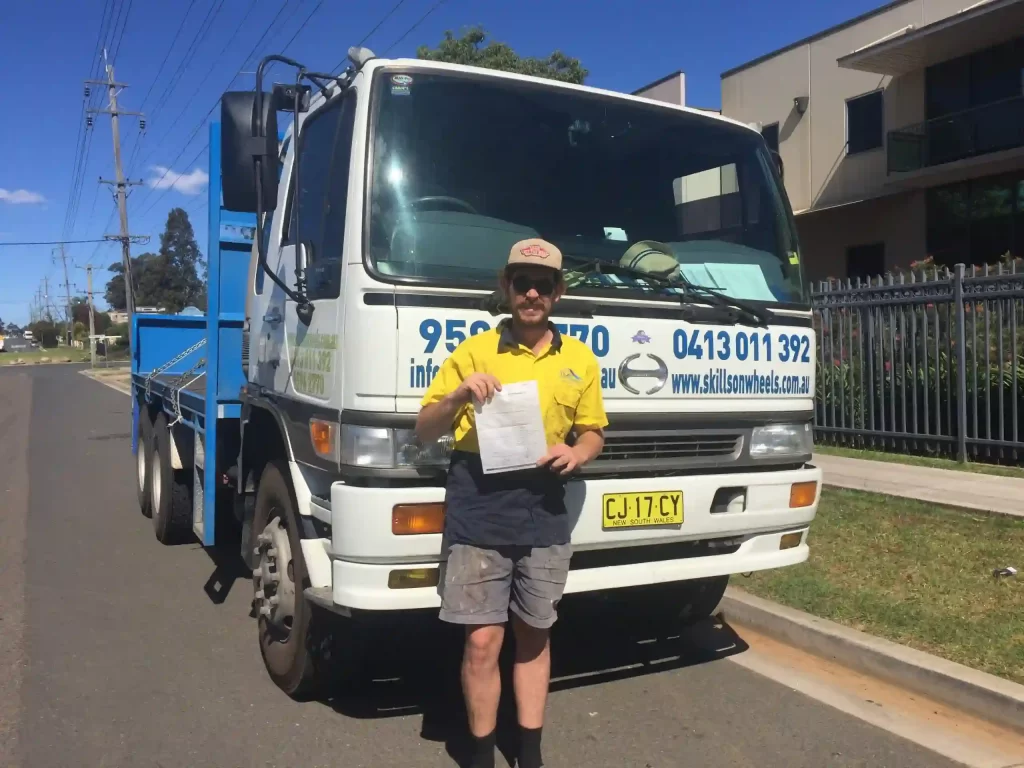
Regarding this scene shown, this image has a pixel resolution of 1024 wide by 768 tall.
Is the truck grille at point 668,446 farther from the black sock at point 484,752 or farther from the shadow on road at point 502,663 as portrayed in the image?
the shadow on road at point 502,663

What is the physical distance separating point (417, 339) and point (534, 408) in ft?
1.86

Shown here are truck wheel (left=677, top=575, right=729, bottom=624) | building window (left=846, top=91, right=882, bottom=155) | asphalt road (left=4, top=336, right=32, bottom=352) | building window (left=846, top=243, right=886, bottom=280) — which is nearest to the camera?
truck wheel (left=677, top=575, right=729, bottom=624)

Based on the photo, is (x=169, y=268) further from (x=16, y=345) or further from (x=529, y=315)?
(x=529, y=315)

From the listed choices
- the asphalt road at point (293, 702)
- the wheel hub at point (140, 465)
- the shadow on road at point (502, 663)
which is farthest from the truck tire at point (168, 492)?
the shadow on road at point (502, 663)

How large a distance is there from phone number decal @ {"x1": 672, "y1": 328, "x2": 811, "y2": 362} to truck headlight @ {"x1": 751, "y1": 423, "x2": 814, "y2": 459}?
0.30 metres

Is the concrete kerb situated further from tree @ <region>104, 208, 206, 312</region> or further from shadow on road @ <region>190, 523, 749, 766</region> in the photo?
tree @ <region>104, 208, 206, 312</region>

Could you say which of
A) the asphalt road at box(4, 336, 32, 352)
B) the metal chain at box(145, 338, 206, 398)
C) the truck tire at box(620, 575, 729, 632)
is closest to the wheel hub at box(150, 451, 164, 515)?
the metal chain at box(145, 338, 206, 398)

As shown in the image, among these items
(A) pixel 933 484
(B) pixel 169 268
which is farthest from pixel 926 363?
(B) pixel 169 268

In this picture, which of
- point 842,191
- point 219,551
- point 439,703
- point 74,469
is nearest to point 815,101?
point 842,191

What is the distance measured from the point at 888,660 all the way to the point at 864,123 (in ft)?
64.5

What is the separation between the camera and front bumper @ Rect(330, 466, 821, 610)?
3.34m

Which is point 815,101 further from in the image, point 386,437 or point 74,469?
point 386,437

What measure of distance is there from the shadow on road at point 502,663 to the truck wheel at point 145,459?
370cm

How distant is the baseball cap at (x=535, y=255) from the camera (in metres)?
3.16
